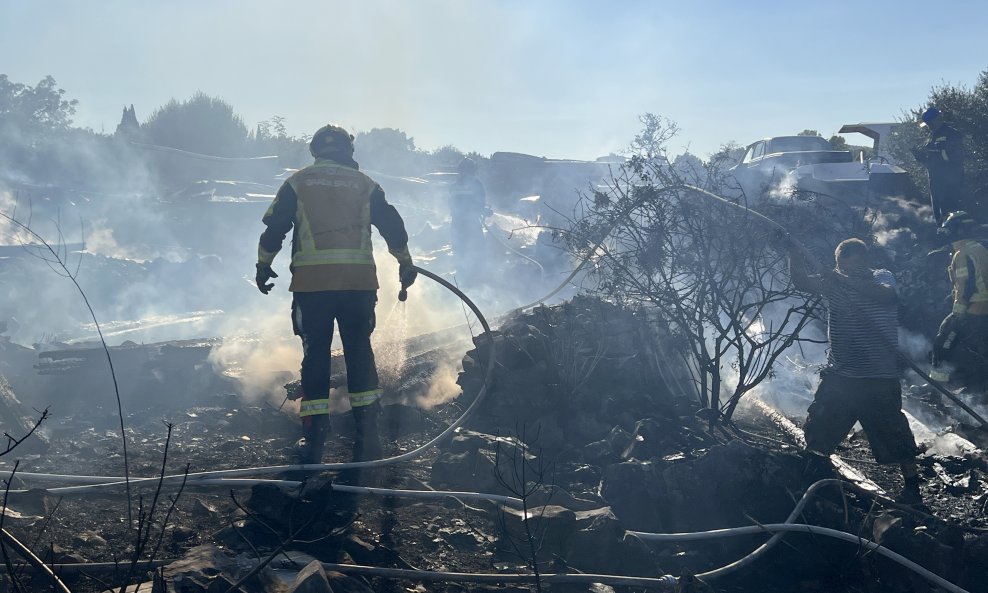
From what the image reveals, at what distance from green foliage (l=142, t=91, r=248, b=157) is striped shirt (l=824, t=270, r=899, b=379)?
3879 cm

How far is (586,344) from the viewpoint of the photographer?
6.83m

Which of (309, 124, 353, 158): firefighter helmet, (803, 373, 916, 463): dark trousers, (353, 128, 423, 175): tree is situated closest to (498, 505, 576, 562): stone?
(803, 373, 916, 463): dark trousers

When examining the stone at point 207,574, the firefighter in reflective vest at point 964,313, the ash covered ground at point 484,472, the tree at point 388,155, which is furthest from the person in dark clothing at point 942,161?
the tree at point 388,155

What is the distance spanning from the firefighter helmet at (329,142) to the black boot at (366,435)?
171 cm

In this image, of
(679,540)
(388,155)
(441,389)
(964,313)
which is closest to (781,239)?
(679,540)

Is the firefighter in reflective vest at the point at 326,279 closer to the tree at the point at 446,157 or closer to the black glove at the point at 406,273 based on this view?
the black glove at the point at 406,273

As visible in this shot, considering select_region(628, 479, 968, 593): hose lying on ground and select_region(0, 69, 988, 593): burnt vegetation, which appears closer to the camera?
select_region(0, 69, 988, 593): burnt vegetation

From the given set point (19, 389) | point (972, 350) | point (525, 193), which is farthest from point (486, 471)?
point (525, 193)

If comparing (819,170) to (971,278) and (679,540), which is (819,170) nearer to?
(971,278)

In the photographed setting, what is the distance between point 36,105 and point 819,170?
3904cm

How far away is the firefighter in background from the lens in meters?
16.0

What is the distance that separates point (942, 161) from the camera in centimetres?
1173

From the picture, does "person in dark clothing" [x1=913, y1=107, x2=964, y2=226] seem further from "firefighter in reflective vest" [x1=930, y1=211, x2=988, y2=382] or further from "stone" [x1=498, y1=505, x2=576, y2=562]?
"stone" [x1=498, y1=505, x2=576, y2=562]

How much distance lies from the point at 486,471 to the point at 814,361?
7.04m
